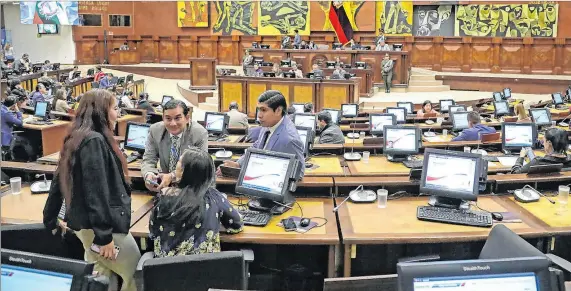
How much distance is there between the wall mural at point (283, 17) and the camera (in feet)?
62.8

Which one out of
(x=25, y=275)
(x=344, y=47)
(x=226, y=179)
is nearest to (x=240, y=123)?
(x=226, y=179)

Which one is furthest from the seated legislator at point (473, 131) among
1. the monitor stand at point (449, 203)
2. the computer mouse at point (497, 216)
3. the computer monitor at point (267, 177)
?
the computer monitor at point (267, 177)

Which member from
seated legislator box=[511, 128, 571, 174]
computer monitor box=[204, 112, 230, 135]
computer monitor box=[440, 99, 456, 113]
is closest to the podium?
computer monitor box=[440, 99, 456, 113]

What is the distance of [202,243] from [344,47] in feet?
45.8

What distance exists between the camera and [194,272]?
7.64ft

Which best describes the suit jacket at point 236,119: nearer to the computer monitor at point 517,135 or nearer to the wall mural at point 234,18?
the computer monitor at point 517,135

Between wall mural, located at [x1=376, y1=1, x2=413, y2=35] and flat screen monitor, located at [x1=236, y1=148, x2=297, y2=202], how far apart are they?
15217mm

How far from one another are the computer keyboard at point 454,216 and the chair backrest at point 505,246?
0.78 m

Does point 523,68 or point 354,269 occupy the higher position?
point 523,68

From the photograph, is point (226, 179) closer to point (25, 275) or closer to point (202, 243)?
point (202, 243)

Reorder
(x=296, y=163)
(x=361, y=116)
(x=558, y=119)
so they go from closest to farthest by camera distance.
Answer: (x=296, y=163), (x=558, y=119), (x=361, y=116)

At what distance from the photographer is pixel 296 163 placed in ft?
12.0

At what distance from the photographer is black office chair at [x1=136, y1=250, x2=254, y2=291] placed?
7.52ft

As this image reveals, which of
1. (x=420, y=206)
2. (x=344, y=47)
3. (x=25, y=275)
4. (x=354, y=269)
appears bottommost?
(x=354, y=269)
